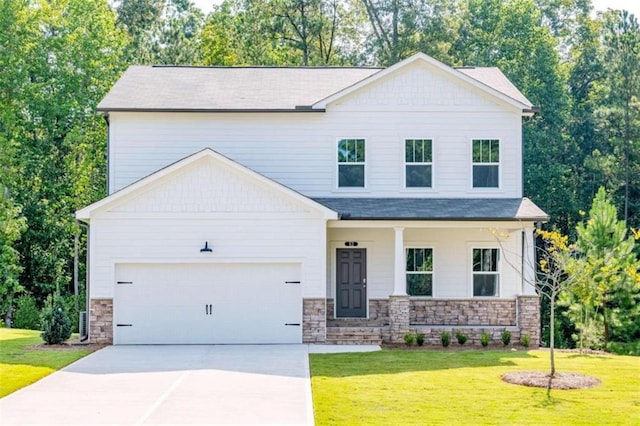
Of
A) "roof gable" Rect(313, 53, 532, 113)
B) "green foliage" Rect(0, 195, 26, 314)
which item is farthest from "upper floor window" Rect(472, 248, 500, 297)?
"green foliage" Rect(0, 195, 26, 314)

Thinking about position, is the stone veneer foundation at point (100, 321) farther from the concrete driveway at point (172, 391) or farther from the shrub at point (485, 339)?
the shrub at point (485, 339)

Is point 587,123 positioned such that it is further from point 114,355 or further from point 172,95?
point 114,355

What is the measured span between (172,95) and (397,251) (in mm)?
8311

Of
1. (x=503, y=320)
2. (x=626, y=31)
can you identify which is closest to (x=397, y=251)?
(x=503, y=320)

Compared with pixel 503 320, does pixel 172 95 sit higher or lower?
higher

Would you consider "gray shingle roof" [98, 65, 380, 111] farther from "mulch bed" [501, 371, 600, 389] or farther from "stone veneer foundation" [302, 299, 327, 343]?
"mulch bed" [501, 371, 600, 389]

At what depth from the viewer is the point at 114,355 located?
1867 cm

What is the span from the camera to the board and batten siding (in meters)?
23.4

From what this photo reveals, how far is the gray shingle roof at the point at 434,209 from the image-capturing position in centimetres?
2142

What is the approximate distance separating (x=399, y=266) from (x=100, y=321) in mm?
7827

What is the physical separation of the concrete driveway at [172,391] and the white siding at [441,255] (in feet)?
15.9

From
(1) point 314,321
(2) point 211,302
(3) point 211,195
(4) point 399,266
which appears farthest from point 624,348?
(3) point 211,195

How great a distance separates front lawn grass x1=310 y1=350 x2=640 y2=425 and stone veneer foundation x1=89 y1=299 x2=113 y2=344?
562 cm

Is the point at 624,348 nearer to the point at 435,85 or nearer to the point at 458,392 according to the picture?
the point at 435,85
